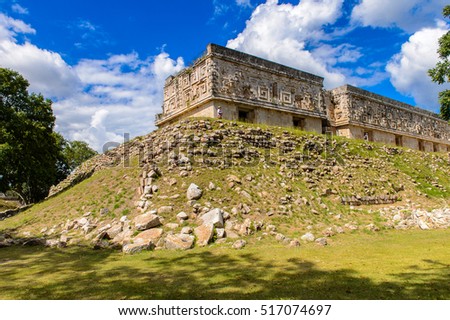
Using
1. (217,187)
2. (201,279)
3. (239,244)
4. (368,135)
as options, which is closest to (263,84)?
(217,187)

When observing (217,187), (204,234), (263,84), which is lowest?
(204,234)

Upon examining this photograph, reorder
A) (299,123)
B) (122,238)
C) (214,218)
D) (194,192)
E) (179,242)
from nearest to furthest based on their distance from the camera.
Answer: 1. (179,242)
2. (122,238)
3. (214,218)
4. (194,192)
5. (299,123)

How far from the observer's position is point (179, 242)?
10125 mm

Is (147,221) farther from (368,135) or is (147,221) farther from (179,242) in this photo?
(368,135)

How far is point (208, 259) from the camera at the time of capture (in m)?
8.70

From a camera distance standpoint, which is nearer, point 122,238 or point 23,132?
point 122,238

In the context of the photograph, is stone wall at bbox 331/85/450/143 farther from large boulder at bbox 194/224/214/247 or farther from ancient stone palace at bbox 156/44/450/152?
large boulder at bbox 194/224/214/247

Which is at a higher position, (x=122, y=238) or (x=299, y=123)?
(x=299, y=123)

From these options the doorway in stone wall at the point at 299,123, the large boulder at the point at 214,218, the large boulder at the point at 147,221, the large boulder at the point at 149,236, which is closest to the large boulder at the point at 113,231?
the large boulder at the point at 147,221

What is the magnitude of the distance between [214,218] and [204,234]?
918 mm

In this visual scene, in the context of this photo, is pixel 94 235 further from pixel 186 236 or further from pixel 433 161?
pixel 433 161

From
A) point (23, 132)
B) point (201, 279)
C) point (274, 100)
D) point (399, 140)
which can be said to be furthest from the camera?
point (399, 140)

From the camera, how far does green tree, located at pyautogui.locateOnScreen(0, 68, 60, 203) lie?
64.8 ft

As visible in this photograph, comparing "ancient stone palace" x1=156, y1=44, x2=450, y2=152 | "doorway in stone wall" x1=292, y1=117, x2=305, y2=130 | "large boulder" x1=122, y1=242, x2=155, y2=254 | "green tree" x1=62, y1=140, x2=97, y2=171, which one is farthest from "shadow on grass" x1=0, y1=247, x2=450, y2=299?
"green tree" x1=62, y1=140, x2=97, y2=171
